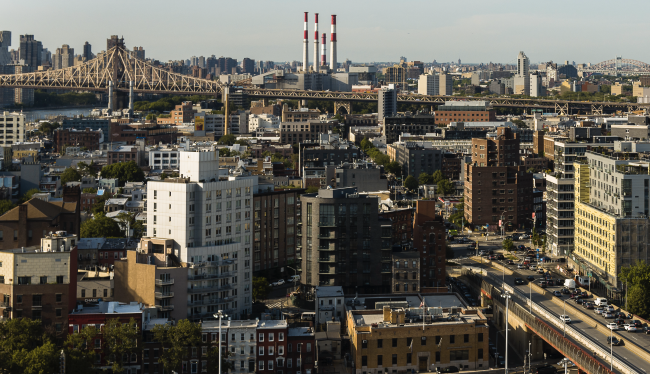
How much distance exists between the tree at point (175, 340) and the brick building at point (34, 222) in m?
12.5

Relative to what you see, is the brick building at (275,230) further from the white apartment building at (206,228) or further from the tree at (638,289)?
the tree at (638,289)

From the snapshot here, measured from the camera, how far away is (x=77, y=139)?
3570 inches

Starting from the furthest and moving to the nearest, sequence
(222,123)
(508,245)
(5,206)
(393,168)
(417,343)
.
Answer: (222,123) < (393,168) < (5,206) < (508,245) < (417,343)

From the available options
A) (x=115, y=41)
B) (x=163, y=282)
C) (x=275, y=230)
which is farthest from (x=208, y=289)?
(x=115, y=41)

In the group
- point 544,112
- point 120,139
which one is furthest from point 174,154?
point 544,112

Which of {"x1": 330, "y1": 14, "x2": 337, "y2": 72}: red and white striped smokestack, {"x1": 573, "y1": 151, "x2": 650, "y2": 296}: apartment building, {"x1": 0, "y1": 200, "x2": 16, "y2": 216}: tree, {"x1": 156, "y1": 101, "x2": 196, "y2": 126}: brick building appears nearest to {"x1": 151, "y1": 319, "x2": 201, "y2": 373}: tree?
{"x1": 573, "y1": 151, "x2": 650, "y2": 296}: apartment building

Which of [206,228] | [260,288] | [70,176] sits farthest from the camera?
[70,176]

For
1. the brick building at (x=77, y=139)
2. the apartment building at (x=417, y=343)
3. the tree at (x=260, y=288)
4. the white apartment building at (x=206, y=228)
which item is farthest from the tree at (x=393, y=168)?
the apartment building at (x=417, y=343)

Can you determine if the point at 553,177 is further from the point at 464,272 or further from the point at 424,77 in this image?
the point at 424,77

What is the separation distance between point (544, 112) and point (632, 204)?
101081mm

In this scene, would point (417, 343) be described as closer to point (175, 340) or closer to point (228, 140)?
point (175, 340)

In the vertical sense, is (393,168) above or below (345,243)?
above

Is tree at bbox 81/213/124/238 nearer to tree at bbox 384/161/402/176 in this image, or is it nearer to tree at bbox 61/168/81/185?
tree at bbox 61/168/81/185

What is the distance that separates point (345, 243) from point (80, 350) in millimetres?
12110
